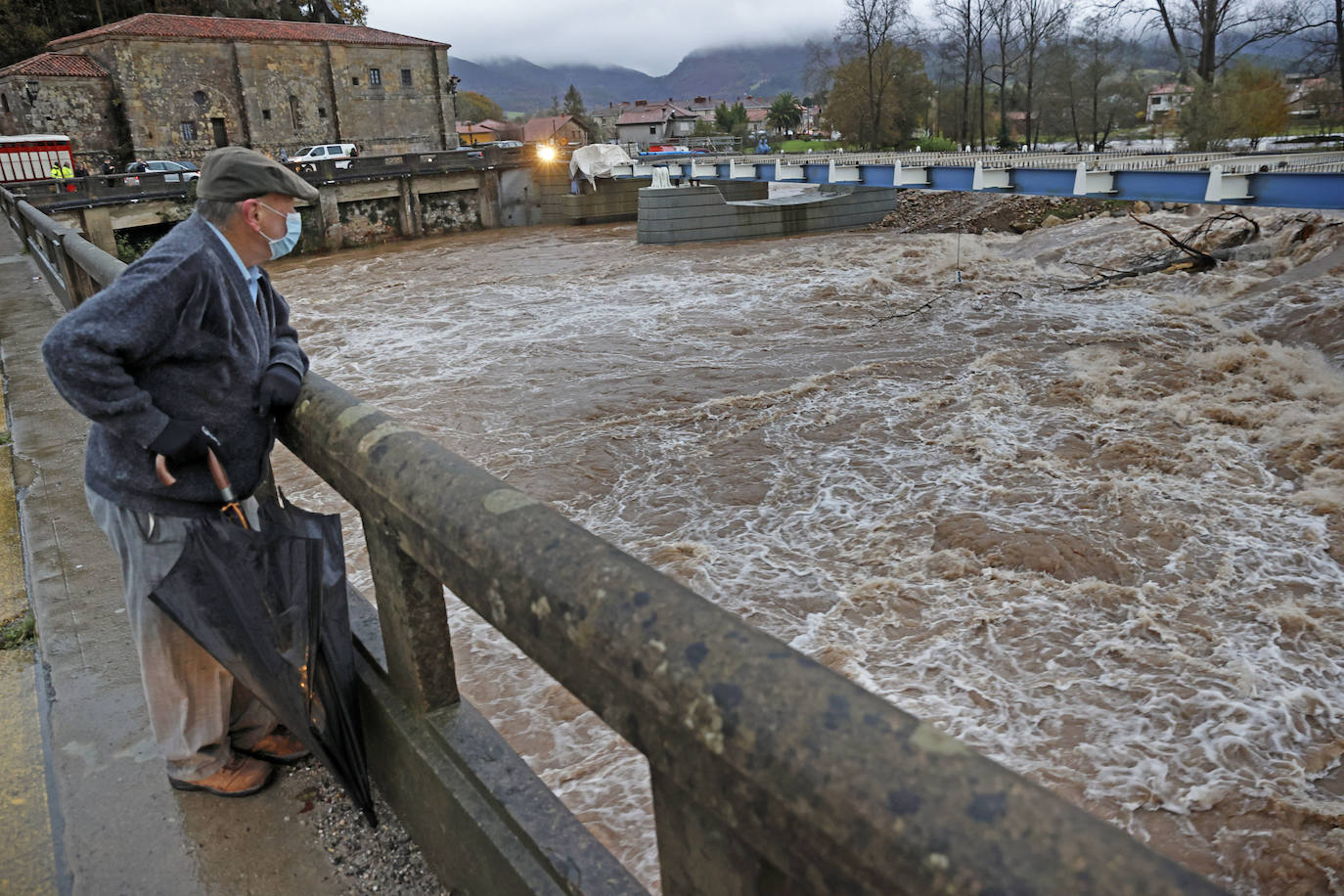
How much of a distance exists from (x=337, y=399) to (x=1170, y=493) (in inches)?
304

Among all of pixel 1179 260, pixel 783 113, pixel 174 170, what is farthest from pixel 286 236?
pixel 783 113

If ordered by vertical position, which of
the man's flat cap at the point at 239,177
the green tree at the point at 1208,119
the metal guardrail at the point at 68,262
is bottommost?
the metal guardrail at the point at 68,262

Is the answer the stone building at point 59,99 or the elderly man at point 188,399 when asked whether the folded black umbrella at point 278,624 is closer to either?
the elderly man at point 188,399

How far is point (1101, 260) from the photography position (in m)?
20.2

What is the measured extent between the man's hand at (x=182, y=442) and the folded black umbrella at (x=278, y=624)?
19 centimetres

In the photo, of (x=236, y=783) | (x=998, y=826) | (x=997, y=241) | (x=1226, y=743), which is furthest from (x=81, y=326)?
(x=997, y=241)

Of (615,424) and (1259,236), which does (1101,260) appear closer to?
(1259,236)

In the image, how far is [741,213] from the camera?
1135 inches

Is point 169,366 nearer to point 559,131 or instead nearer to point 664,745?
point 664,745

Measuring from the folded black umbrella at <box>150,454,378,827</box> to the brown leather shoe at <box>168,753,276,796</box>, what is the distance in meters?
0.38

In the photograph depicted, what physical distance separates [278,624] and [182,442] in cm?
48

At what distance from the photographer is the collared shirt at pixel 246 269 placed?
2.37 m

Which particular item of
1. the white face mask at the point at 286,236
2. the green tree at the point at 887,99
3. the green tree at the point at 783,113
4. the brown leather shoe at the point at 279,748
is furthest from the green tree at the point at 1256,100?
the green tree at the point at 783,113

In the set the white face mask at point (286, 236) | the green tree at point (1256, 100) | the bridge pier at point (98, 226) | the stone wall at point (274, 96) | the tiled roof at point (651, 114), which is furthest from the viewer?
the tiled roof at point (651, 114)
